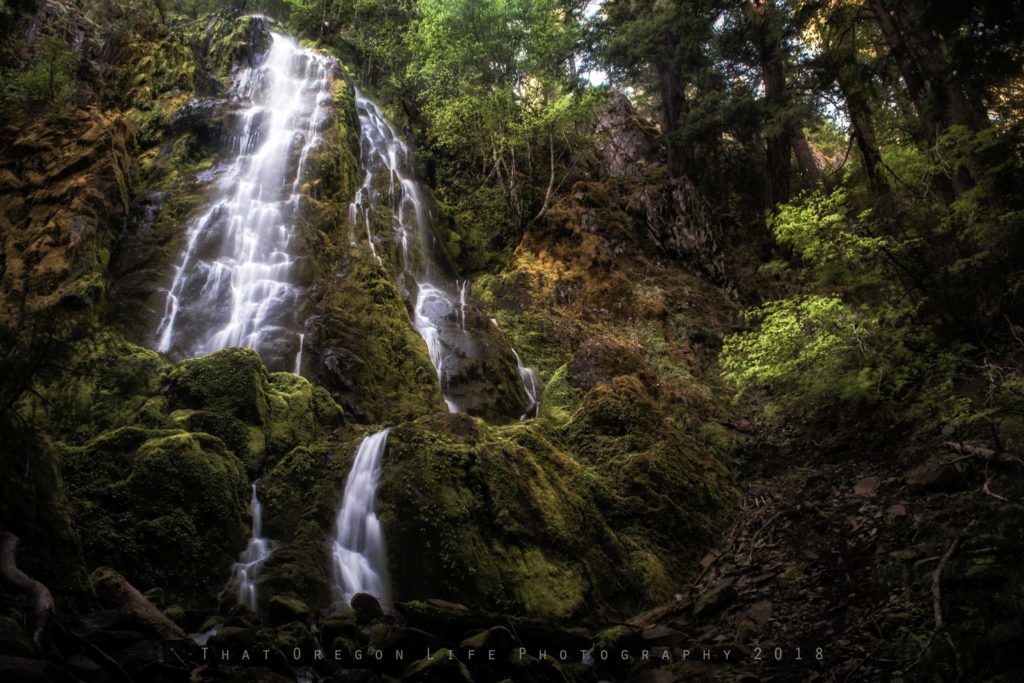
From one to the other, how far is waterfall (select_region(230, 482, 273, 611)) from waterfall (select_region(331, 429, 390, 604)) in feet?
3.03

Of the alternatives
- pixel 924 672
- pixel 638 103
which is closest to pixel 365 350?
pixel 924 672

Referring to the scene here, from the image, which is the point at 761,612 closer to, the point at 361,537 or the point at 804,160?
the point at 361,537

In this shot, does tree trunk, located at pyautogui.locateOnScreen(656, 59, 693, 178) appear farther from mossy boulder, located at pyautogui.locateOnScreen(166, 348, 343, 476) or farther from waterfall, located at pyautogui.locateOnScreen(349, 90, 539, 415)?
Answer: mossy boulder, located at pyautogui.locateOnScreen(166, 348, 343, 476)

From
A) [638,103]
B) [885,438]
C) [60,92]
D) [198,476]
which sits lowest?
[885,438]

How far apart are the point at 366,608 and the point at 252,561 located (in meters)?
1.98

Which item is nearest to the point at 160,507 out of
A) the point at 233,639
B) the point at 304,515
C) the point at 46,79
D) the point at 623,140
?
the point at 304,515

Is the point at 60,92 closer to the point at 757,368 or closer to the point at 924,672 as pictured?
the point at 757,368

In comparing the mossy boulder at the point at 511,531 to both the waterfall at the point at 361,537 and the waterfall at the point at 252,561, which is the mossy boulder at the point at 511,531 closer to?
the waterfall at the point at 361,537

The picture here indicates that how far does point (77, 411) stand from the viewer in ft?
25.8

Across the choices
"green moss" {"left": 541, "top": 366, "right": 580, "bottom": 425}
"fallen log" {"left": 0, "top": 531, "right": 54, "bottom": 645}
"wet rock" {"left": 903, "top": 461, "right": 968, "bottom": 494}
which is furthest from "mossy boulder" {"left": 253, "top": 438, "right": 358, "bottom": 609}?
"wet rock" {"left": 903, "top": 461, "right": 968, "bottom": 494}

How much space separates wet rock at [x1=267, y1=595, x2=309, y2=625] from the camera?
6672 mm

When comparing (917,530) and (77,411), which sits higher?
(77,411)

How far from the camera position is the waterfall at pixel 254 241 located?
41.8 feet

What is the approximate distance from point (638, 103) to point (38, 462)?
112 feet
